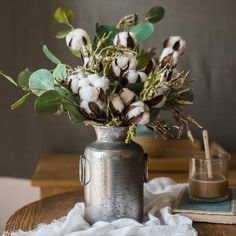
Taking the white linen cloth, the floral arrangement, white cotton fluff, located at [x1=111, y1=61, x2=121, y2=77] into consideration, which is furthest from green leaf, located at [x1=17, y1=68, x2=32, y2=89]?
the white linen cloth

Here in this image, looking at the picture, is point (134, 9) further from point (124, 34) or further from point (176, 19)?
point (124, 34)

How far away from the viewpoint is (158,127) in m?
1.27

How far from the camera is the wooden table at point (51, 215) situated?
1293 mm

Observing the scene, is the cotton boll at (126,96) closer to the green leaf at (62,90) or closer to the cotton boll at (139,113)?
the cotton boll at (139,113)

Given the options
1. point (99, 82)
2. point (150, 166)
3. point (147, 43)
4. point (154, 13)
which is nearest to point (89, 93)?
point (99, 82)

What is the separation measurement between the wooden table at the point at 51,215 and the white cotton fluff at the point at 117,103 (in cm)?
36

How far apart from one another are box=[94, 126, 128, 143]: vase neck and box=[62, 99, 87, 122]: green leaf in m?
0.05

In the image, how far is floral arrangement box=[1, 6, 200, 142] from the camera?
1203 millimetres

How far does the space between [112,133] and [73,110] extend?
0.35 ft

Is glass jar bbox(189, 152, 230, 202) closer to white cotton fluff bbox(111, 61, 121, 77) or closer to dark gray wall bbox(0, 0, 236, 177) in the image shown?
white cotton fluff bbox(111, 61, 121, 77)

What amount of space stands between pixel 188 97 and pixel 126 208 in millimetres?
325

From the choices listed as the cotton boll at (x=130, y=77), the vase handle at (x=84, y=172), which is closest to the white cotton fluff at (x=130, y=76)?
the cotton boll at (x=130, y=77)

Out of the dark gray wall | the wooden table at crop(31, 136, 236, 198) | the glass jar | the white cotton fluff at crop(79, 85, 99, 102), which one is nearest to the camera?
the white cotton fluff at crop(79, 85, 99, 102)

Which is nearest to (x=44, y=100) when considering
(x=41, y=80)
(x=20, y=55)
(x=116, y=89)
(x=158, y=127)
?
(x=41, y=80)
